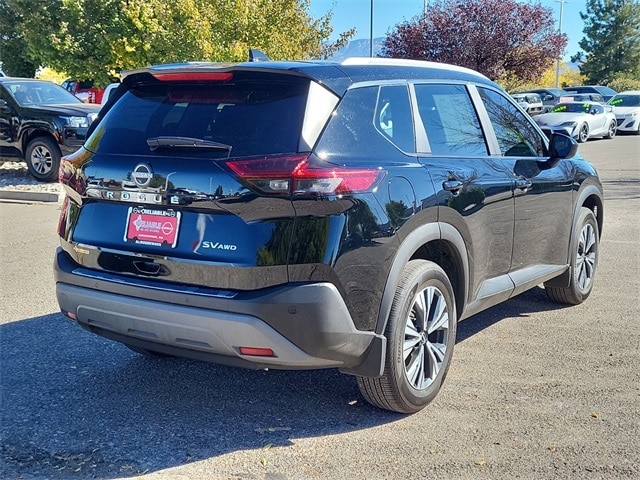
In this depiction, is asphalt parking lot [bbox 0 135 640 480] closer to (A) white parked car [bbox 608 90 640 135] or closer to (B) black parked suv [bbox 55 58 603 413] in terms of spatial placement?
(B) black parked suv [bbox 55 58 603 413]

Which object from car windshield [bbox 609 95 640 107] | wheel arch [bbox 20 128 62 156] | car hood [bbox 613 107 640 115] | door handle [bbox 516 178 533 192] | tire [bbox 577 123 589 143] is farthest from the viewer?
car windshield [bbox 609 95 640 107]

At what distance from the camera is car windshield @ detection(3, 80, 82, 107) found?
13203 millimetres

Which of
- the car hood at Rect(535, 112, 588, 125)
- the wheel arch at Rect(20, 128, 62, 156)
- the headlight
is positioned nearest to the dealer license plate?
the headlight

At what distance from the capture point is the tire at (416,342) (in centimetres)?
378

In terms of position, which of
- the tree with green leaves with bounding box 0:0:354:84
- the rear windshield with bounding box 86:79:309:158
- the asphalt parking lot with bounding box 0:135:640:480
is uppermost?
the tree with green leaves with bounding box 0:0:354:84

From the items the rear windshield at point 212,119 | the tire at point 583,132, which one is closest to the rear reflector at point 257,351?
the rear windshield at point 212,119

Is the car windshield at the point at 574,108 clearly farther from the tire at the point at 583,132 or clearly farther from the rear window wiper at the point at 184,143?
the rear window wiper at the point at 184,143

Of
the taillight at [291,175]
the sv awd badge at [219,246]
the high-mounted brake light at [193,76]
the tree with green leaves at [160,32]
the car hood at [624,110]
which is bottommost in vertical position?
the sv awd badge at [219,246]

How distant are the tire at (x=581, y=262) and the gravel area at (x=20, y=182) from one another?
8144 mm

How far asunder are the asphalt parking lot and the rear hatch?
863mm

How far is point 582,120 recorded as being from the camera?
78.5 ft

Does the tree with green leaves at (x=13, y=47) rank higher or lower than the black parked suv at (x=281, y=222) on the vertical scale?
higher

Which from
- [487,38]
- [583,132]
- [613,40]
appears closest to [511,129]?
[583,132]

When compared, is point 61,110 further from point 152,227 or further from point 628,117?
point 628,117
